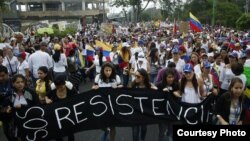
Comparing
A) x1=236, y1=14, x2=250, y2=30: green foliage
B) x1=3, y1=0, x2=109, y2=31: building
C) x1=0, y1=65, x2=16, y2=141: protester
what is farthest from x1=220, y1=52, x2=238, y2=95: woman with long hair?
x1=3, y1=0, x2=109, y2=31: building

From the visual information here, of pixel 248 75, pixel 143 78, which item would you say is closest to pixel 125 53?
pixel 248 75

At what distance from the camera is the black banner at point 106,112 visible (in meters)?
6.35

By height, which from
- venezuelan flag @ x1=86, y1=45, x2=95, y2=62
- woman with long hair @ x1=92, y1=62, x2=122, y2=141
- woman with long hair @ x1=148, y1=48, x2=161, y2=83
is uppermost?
woman with long hair @ x1=92, y1=62, x2=122, y2=141

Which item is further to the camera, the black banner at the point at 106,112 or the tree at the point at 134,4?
the tree at the point at 134,4

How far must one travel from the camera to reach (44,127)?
639 centimetres

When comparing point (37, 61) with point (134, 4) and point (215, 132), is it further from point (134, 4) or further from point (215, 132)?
point (134, 4)

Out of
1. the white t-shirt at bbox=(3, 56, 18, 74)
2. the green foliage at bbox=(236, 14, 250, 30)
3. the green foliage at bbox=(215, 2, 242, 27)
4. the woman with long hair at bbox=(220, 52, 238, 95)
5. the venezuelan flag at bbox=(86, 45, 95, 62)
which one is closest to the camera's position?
the woman with long hair at bbox=(220, 52, 238, 95)

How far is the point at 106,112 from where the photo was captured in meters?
6.59

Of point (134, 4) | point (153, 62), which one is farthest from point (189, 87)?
point (134, 4)

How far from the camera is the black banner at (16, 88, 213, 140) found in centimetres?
635

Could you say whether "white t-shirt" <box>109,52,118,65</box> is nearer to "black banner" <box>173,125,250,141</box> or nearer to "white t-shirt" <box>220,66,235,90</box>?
"white t-shirt" <box>220,66,235,90</box>

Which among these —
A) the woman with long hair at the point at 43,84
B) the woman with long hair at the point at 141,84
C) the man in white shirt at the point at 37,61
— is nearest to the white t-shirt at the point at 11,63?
the man in white shirt at the point at 37,61

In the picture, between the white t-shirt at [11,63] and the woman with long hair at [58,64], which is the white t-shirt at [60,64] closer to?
the woman with long hair at [58,64]

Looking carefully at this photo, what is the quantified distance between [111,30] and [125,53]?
19720 millimetres
